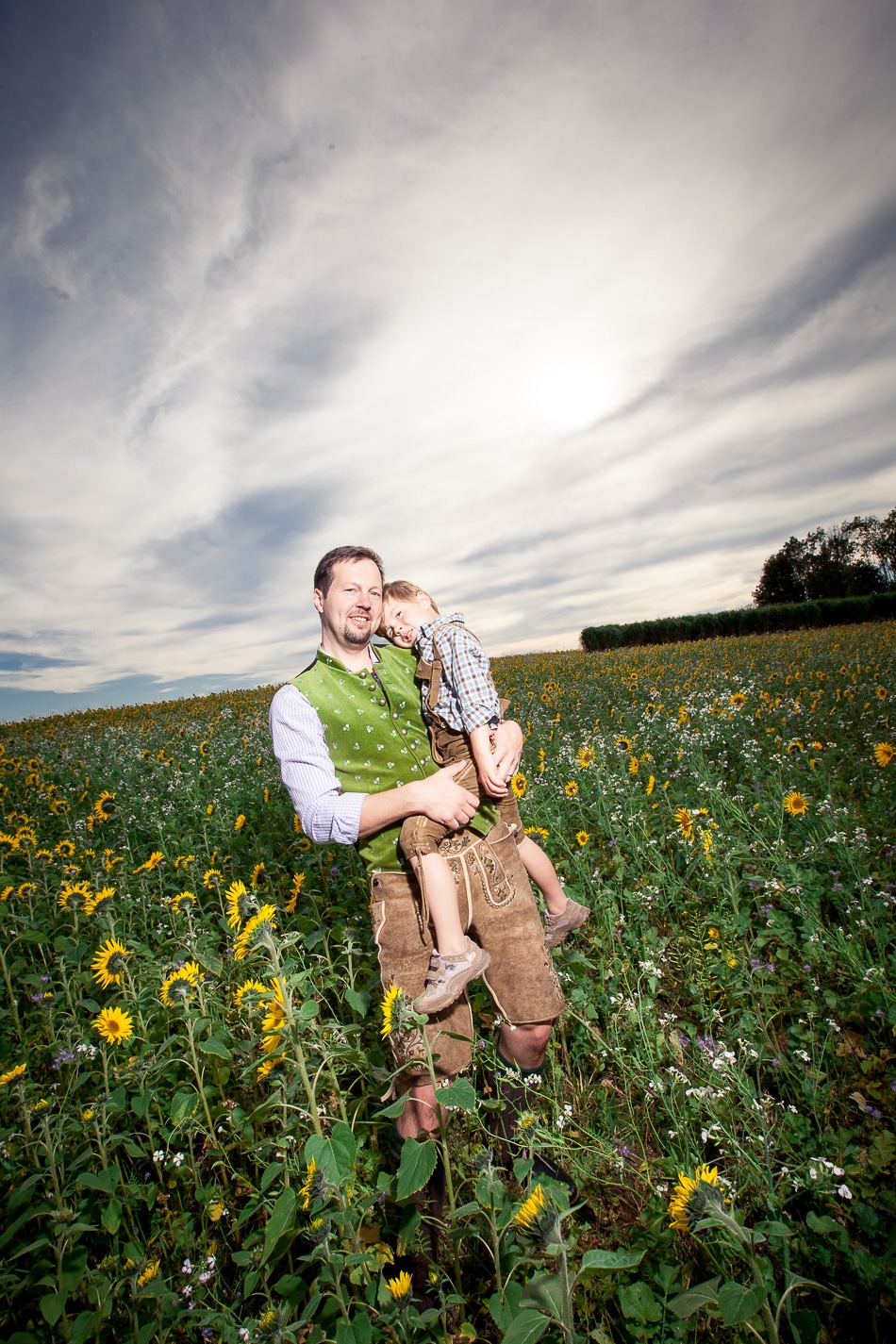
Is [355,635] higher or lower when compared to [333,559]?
lower

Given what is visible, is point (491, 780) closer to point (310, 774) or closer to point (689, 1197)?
point (310, 774)

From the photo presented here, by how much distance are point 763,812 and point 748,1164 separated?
9.02 ft

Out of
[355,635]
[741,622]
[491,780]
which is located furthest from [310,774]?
[741,622]

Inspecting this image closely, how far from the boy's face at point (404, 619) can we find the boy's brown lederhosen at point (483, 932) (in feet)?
3.14

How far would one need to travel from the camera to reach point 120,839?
5371 millimetres

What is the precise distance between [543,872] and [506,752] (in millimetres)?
703

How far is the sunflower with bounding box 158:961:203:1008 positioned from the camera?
2262 millimetres

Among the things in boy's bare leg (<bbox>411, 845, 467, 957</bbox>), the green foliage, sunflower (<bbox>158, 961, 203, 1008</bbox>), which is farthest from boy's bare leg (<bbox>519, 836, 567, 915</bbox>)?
the green foliage

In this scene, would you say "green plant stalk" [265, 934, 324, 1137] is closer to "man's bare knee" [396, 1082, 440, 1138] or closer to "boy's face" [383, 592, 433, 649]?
"man's bare knee" [396, 1082, 440, 1138]

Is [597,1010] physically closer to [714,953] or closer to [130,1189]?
[714,953]

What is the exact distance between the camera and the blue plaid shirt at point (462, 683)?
2338 mm

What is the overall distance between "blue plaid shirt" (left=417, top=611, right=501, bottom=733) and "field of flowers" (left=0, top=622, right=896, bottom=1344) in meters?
0.99

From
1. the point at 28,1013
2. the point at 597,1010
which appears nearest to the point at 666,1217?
the point at 597,1010

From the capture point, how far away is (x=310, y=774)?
2.11 metres
